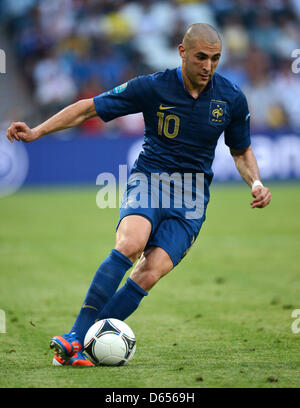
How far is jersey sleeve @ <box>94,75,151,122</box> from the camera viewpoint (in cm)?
504

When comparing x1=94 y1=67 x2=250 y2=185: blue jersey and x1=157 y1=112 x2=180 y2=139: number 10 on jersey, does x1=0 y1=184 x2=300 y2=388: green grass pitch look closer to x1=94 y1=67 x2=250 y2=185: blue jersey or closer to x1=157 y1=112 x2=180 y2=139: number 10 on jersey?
x1=94 y1=67 x2=250 y2=185: blue jersey

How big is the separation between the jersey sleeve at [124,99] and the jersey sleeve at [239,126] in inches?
26.0

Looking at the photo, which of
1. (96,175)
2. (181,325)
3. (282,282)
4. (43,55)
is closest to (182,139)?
(181,325)

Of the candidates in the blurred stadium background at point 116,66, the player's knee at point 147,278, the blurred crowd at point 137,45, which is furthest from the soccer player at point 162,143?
the blurred crowd at point 137,45

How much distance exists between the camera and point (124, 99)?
5066mm

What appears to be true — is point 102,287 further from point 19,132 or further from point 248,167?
point 248,167

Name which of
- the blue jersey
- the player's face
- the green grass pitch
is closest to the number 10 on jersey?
the blue jersey

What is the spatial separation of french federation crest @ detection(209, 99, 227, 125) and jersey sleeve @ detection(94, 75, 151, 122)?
0.45 metres

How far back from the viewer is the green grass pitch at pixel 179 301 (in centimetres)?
433

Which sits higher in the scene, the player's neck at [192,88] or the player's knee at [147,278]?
the player's neck at [192,88]

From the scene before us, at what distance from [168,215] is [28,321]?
202cm

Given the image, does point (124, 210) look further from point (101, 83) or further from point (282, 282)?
point (101, 83)

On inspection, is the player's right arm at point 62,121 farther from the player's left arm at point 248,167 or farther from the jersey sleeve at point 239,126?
the player's left arm at point 248,167

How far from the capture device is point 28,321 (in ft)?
20.8
